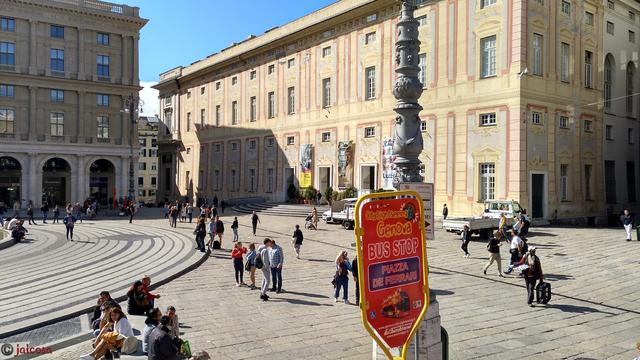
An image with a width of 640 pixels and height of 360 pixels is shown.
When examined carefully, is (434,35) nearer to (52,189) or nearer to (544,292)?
(544,292)

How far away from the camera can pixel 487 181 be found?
31.6 m

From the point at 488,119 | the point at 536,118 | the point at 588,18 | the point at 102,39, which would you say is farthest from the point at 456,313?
the point at 102,39

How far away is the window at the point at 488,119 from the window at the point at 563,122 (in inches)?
180

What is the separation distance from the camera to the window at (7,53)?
48.3 m

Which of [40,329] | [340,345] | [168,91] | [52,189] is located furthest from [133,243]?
[168,91]

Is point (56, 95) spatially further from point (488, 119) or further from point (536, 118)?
point (536, 118)

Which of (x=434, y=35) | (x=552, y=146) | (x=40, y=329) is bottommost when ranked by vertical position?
(x=40, y=329)

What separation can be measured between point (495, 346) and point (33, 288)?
13.0 meters

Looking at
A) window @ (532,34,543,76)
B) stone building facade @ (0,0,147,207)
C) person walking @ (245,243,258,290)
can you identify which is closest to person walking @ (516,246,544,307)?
person walking @ (245,243,258,290)

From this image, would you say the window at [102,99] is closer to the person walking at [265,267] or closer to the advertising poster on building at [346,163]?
the advertising poster on building at [346,163]

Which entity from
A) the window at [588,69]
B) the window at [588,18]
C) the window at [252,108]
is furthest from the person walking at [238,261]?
the window at [252,108]

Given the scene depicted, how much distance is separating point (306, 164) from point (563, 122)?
20786mm

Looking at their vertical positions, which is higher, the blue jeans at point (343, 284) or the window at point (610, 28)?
the window at point (610, 28)

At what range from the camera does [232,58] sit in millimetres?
55125
